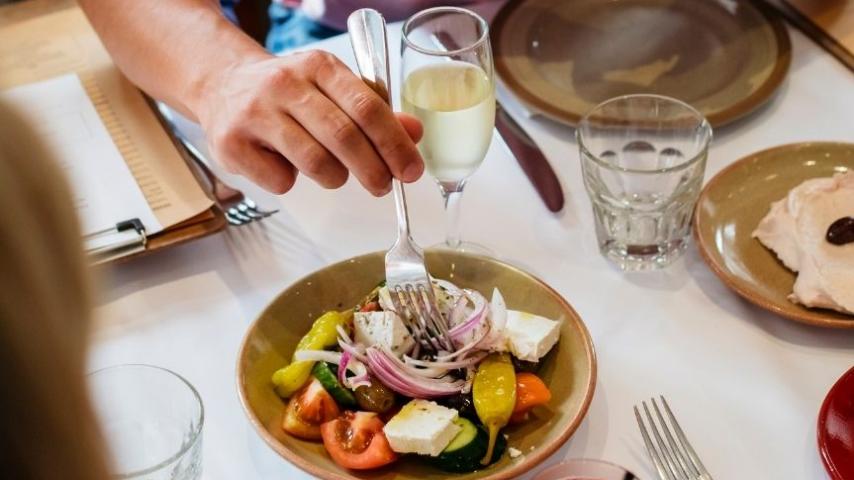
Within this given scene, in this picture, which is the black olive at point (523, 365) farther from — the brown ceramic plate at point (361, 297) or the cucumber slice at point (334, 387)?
the cucumber slice at point (334, 387)

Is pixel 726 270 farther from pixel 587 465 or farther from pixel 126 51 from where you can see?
pixel 126 51

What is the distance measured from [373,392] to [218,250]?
34cm

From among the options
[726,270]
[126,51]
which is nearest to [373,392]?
[726,270]

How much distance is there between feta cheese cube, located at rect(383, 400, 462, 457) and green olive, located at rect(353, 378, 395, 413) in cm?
3

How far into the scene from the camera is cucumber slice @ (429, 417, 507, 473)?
2.91 ft

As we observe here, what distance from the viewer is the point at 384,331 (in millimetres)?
964

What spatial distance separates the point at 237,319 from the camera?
3.62ft

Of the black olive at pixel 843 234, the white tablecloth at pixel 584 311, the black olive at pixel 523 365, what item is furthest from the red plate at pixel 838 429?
the black olive at pixel 523 365

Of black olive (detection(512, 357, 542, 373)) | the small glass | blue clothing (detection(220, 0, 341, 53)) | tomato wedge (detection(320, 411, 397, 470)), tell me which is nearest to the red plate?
black olive (detection(512, 357, 542, 373))

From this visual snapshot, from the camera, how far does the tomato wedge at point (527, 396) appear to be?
924 millimetres

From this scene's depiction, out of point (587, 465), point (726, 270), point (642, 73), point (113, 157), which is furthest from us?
point (642, 73)

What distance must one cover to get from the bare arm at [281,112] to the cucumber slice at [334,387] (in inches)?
7.2

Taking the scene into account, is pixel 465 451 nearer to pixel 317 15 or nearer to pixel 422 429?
pixel 422 429

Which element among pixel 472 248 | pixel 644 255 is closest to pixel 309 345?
pixel 472 248
